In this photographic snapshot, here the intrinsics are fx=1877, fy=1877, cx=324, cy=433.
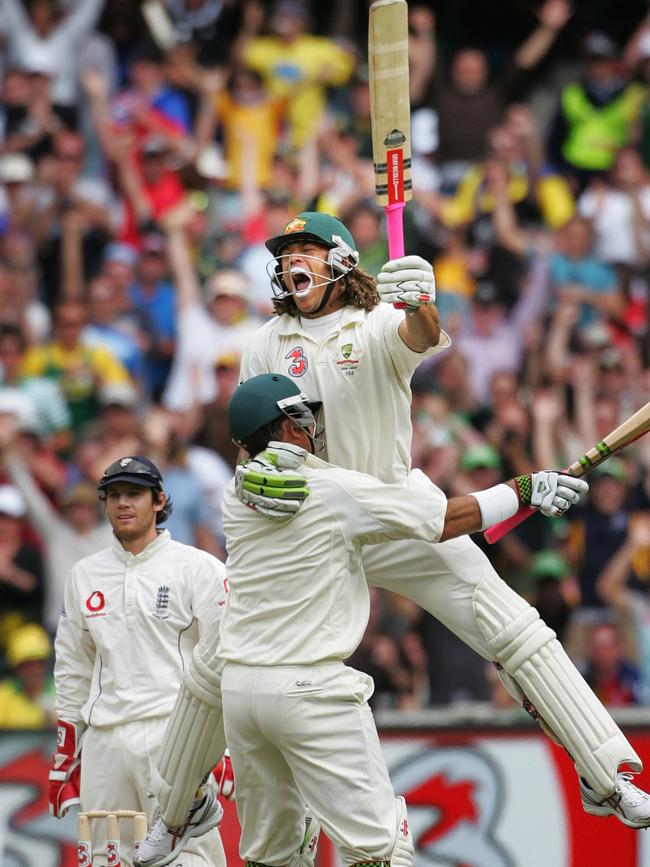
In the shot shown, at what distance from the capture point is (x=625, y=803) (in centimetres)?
756

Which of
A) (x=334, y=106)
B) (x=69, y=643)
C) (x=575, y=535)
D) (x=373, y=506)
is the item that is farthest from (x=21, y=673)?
(x=334, y=106)

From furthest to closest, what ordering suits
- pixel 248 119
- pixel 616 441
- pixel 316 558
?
pixel 248 119 → pixel 616 441 → pixel 316 558

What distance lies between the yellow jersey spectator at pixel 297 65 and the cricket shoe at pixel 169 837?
8.01m

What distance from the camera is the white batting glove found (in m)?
7.29

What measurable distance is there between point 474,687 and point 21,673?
107 inches

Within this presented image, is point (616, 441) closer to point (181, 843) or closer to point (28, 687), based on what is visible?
point (181, 843)

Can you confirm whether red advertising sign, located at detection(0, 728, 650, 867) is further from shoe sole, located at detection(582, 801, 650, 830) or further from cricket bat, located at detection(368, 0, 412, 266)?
cricket bat, located at detection(368, 0, 412, 266)

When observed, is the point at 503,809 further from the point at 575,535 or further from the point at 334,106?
the point at 334,106

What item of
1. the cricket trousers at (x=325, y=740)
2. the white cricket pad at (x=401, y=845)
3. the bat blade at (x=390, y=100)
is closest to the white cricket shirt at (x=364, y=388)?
the bat blade at (x=390, y=100)

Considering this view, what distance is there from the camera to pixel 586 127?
1527cm

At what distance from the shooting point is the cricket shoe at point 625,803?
751cm

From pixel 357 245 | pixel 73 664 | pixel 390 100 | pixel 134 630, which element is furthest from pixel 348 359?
pixel 357 245

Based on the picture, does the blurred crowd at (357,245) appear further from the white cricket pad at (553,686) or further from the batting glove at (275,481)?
the batting glove at (275,481)

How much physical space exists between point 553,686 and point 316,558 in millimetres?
1171
